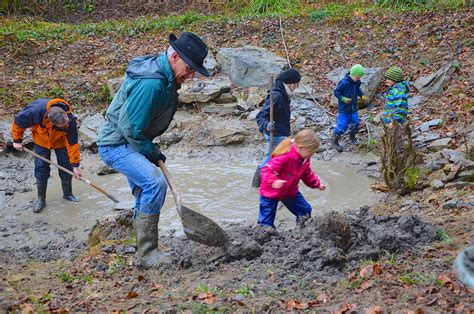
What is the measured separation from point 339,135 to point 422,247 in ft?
18.6

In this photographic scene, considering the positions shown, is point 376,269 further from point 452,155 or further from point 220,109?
point 220,109

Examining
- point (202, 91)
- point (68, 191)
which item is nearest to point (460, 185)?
point (68, 191)

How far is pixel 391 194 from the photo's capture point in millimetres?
7602

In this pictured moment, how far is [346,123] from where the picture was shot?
1039cm

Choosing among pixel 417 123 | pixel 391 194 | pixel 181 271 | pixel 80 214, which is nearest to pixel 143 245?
pixel 181 271

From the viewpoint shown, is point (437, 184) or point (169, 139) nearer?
point (437, 184)

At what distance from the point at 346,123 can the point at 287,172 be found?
5.12 metres

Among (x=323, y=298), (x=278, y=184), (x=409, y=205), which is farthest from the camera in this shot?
(x=409, y=205)

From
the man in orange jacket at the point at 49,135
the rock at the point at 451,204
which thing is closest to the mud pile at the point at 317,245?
the rock at the point at 451,204

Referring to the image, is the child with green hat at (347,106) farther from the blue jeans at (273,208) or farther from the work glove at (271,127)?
the blue jeans at (273,208)

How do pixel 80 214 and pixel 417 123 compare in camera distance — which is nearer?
pixel 80 214

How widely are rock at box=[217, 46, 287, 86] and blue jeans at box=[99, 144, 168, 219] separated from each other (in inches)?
313

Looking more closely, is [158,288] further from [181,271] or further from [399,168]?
[399,168]

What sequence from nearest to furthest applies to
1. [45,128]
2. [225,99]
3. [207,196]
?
[45,128] → [207,196] → [225,99]
